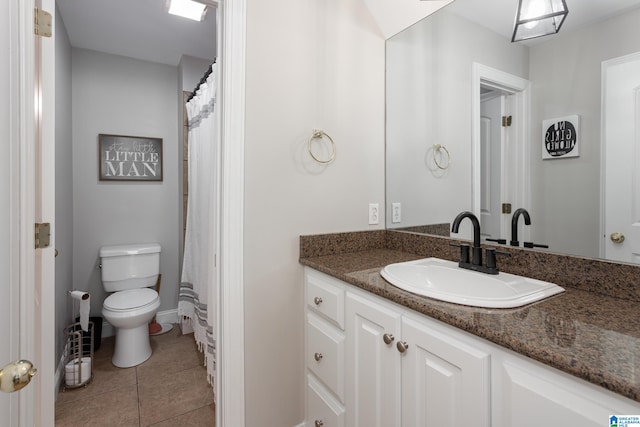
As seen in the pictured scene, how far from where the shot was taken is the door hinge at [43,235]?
105 cm

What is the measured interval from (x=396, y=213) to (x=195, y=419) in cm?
160

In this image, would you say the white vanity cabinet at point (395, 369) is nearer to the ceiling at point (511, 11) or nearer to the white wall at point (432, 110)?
the white wall at point (432, 110)

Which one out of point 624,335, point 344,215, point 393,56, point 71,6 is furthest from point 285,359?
point 71,6

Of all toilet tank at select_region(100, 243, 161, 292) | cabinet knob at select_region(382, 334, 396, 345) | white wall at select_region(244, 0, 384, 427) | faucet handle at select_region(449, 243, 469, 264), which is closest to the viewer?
cabinet knob at select_region(382, 334, 396, 345)

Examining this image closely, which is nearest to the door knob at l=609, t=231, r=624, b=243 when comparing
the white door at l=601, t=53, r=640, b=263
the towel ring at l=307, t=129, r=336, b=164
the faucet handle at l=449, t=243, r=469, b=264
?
the white door at l=601, t=53, r=640, b=263

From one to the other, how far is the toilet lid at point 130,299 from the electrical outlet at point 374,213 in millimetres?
1764

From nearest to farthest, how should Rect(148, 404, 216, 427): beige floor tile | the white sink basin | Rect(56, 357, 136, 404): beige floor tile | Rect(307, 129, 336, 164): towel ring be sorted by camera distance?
the white sink basin, Rect(307, 129, 336, 164): towel ring, Rect(148, 404, 216, 427): beige floor tile, Rect(56, 357, 136, 404): beige floor tile

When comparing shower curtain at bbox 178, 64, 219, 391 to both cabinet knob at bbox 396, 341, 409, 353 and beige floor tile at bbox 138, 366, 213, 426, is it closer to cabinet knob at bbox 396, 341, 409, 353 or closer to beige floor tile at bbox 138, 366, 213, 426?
beige floor tile at bbox 138, 366, 213, 426

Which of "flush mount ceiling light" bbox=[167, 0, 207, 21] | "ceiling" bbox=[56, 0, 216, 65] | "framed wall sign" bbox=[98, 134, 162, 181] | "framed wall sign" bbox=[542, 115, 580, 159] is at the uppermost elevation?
"ceiling" bbox=[56, 0, 216, 65]

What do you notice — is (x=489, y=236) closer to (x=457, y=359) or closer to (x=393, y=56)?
(x=457, y=359)

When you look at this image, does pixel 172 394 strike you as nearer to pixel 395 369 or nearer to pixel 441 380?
pixel 395 369

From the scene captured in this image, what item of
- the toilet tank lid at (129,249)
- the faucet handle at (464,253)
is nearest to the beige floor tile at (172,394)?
the toilet tank lid at (129,249)

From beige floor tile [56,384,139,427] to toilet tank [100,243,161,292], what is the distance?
89 centimetres

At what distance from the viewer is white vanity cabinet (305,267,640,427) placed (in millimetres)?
635
